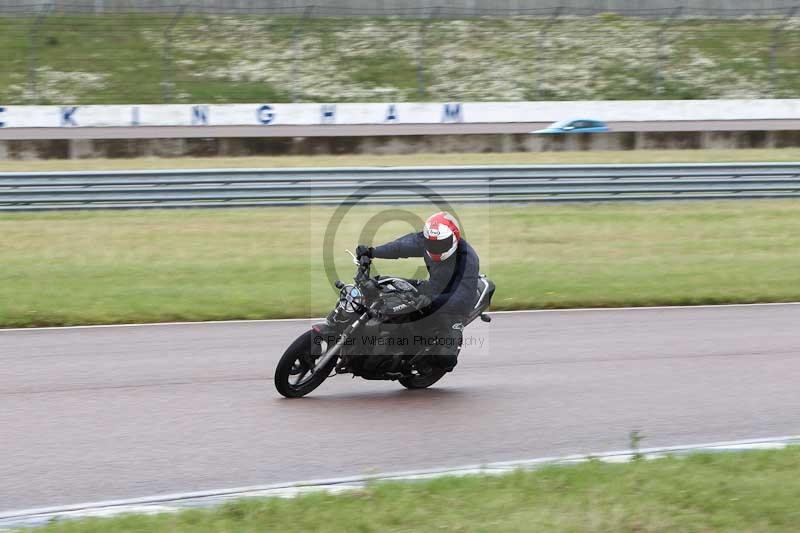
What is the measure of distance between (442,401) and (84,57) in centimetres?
3120

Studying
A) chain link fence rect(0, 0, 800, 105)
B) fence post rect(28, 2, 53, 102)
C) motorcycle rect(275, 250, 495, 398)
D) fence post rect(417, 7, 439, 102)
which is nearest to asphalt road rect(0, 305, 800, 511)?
motorcycle rect(275, 250, 495, 398)

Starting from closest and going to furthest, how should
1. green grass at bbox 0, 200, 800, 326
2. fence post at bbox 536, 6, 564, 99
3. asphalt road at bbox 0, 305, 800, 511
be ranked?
asphalt road at bbox 0, 305, 800, 511 → green grass at bbox 0, 200, 800, 326 → fence post at bbox 536, 6, 564, 99

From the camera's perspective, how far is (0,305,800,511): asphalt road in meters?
6.63

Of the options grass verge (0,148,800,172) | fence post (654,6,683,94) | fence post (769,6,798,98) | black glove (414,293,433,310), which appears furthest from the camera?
fence post (769,6,798,98)

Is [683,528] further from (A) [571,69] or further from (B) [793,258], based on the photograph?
(A) [571,69]

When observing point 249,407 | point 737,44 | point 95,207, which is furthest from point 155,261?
point 737,44

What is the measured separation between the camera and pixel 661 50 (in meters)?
39.3

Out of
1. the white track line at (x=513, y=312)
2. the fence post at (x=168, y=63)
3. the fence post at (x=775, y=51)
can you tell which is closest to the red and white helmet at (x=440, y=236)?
the white track line at (x=513, y=312)

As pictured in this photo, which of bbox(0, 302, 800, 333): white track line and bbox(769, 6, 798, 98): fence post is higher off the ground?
bbox(769, 6, 798, 98): fence post

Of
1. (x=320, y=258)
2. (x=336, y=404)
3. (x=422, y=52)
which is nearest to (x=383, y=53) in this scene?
(x=422, y=52)

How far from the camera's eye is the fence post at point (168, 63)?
34.8 m

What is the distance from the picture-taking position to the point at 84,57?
36.1 metres

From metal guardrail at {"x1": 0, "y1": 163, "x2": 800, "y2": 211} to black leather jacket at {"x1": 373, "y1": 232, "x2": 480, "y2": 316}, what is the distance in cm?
994

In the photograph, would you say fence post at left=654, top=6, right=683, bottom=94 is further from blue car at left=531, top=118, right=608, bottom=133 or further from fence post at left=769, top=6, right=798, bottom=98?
blue car at left=531, top=118, right=608, bottom=133
